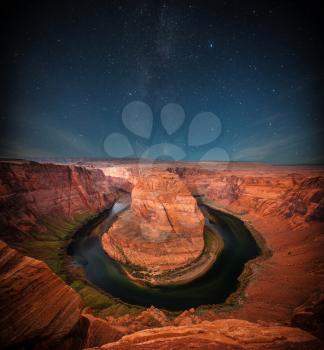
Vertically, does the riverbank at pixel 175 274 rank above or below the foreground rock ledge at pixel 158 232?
below

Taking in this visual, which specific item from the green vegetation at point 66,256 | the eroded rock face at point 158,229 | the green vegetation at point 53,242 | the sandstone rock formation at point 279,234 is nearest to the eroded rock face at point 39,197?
the green vegetation at point 53,242

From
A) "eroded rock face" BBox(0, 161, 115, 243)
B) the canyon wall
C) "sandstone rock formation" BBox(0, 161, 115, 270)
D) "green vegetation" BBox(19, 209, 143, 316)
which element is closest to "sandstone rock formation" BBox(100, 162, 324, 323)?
"green vegetation" BBox(19, 209, 143, 316)

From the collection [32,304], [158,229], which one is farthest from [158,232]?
[32,304]

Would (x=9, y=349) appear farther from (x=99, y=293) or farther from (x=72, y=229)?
(x=72, y=229)

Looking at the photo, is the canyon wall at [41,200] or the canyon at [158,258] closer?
the canyon at [158,258]

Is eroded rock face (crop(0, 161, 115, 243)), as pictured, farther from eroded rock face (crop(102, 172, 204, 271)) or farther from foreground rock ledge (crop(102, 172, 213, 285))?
foreground rock ledge (crop(102, 172, 213, 285))

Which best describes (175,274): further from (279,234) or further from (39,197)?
(39,197)

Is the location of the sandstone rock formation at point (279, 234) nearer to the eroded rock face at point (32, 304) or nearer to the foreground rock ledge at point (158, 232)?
the foreground rock ledge at point (158, 232)
